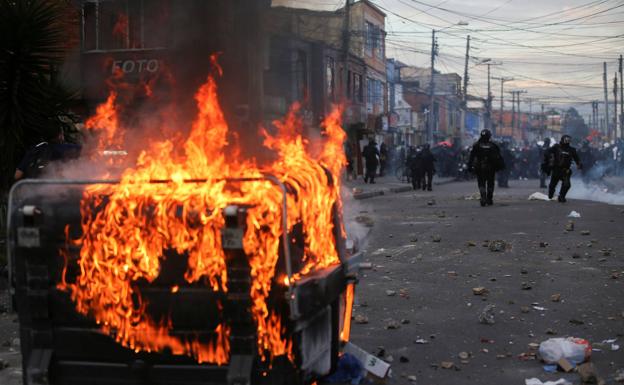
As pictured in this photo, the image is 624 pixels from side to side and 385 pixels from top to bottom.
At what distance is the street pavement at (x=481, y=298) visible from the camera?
5684 millimetres

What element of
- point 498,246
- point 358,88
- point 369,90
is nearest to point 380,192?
point 498,246

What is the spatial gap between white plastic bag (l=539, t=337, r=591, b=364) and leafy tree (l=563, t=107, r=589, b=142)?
3923 inches

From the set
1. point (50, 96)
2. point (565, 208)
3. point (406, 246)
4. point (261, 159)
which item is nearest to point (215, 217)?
point (261, 159)

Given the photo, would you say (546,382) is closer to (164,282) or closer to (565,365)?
(565,365)

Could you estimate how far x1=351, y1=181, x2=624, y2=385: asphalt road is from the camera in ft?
18.8

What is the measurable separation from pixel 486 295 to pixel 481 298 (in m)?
0.16

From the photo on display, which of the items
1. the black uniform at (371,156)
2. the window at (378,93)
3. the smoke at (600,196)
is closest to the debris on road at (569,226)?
the smoke at (600,196)

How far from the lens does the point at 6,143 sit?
8.72 metres

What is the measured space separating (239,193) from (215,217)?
0.25 meters

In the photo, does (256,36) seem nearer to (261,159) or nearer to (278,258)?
(261,159)

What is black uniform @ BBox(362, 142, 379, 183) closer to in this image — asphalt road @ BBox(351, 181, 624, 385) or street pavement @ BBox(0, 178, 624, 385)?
asphalt road @ BBox(351, 181, 624, 385)

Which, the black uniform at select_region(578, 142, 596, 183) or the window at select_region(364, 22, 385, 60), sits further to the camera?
the window at select_region(364, 22, 385, 60)

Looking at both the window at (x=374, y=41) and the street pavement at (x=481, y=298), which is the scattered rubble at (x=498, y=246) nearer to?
the street pavement at (x=481, y=298)

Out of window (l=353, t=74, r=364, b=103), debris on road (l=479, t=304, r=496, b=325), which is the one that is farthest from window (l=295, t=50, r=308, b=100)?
window (l=353, t=74, r=364, b=103)
